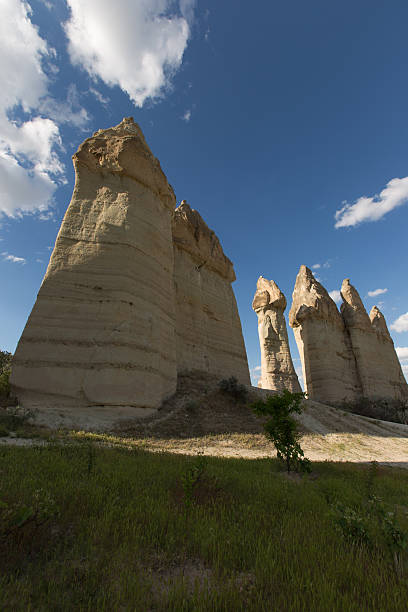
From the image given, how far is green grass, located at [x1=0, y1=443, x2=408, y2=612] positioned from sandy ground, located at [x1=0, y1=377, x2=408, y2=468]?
3902 mm

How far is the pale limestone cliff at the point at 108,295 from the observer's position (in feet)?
31.6

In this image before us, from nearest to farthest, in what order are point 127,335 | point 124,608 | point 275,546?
point 124,608 → point 275,546 → point 127,335

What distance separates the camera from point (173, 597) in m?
1.76

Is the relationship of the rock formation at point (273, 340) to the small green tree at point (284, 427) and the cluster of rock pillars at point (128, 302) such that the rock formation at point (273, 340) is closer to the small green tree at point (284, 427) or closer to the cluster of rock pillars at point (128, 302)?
the cluster of rock pillars at point (128, 302)

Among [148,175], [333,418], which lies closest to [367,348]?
[333,418]

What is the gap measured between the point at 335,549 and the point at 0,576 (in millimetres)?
2414

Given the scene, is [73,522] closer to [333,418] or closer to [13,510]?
[13,510]

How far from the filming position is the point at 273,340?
2389cm

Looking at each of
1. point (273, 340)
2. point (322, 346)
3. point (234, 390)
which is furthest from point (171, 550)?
point (322, 346)

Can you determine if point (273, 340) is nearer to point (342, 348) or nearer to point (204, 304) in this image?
point (342, 348)

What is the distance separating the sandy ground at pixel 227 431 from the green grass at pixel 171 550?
12.8ft

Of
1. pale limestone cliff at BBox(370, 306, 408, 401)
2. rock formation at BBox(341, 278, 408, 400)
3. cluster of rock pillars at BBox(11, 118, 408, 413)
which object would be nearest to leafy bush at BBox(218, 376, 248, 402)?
cluster of rock pillars at BBox(11, 118, 408, 413)

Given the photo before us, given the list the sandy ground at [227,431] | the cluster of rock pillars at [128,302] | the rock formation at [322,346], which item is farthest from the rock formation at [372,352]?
the sandy ground at [227,431]

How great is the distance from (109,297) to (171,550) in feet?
31.3
